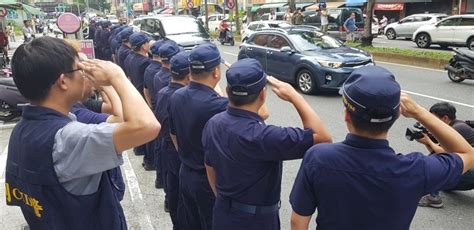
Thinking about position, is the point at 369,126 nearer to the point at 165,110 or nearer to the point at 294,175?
the point at 165,110

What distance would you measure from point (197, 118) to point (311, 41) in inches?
326

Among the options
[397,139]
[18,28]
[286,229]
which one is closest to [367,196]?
[286,229]

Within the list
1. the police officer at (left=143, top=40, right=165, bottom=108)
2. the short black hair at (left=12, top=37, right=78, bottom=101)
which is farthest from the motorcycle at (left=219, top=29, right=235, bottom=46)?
the short black hair at (left=12, top=37, right=78, bottom=101)

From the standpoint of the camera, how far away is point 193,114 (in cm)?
312

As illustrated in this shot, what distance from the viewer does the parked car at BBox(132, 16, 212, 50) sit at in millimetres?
14250

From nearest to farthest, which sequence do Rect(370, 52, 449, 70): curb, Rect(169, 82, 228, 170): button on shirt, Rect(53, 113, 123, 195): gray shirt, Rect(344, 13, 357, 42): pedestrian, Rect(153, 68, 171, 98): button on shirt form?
Rect(53, 113, 123, 195): gray shirt < Rect(169, 82, 228, 170): button on shirt < Rect(153, 68, 171, 98): button on shirt < Rect(370, 52, 449, 70): curb < Rect(344, 13, 357, 42): pedestrian

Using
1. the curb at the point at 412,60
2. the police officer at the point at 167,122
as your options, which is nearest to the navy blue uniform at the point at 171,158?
the police officer at the point at 167,122

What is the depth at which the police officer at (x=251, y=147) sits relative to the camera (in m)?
2.33

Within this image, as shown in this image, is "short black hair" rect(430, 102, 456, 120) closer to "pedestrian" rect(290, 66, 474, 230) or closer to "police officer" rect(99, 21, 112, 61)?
"pedestrian" rect(290, 66, 474, 230)

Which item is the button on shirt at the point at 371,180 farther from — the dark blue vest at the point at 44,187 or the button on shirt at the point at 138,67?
the button on shirt at the point at 138,67

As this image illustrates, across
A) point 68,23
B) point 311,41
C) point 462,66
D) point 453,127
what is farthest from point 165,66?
point 462,66

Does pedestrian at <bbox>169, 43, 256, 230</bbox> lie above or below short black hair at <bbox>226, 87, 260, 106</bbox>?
below

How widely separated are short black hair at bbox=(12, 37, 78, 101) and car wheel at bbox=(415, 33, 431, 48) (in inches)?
820

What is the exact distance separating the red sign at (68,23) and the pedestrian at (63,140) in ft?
23.3
